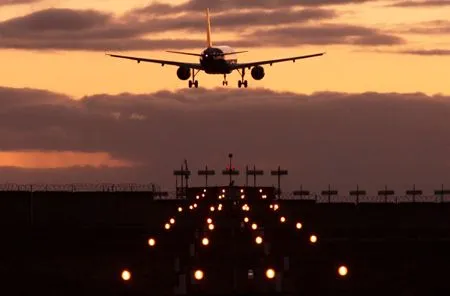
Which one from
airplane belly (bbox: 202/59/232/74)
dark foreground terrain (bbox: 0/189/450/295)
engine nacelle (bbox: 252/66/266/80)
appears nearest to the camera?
dark foreground terrain (bbox: 0/189/450/295)

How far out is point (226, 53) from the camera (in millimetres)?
175750

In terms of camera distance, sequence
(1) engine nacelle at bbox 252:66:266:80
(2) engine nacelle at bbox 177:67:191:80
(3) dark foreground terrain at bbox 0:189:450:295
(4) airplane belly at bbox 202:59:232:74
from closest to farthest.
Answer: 1. (3) dark foreground terrain at bbox 0:189:450:295
2. (1) engine nacelle at bbox 252:66:266:80
3. (4) airplane belly at bbox 202:59:232:74
4. (2) engine nacelle at bbox 177:67:191:80

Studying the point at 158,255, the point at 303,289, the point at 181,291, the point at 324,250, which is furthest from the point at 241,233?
the point at 181,291

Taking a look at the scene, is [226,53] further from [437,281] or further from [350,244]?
[437,281]

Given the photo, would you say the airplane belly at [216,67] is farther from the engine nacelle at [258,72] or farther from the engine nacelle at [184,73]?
the engine nacelle at [258,72]

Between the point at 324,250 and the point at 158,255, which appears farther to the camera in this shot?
the point at 324,250

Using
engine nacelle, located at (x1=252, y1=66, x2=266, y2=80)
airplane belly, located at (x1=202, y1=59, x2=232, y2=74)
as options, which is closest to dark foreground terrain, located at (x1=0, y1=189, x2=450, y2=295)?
engine nacelle, located at (x1=252, y1=66, x2=266, y2=80)

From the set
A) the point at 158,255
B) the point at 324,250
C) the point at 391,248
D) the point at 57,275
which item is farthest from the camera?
the point at 391,248

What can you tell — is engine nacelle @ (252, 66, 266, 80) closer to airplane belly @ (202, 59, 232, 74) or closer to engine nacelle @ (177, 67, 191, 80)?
airplane belly @ (202, 59, 232, 74)

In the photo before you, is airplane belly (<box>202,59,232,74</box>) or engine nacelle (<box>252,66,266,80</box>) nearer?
engine nacelle (<box>252,66,266,80</box>)

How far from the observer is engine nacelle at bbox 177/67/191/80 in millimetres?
175250

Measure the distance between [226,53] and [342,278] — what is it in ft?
229

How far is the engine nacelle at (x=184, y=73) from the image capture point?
175m

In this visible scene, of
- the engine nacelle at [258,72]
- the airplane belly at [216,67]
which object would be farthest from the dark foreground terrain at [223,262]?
the airplane belly at [216,67]
